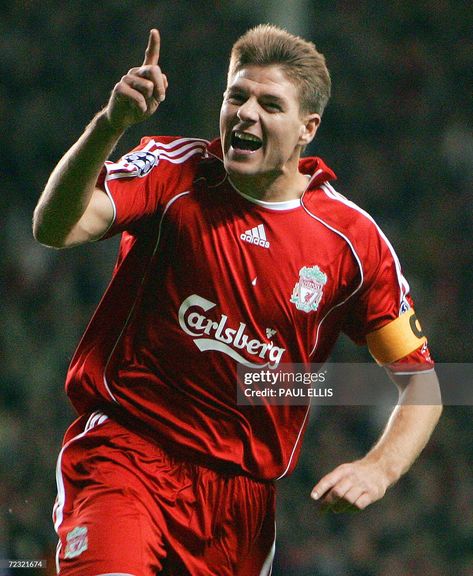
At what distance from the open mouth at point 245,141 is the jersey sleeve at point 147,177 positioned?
0.13 meters

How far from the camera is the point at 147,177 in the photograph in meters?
3.36

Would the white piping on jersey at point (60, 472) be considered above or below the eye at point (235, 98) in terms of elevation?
below

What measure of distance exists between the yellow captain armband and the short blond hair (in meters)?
0.77

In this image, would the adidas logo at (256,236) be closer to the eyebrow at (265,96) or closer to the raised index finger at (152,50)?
the eyebrow at (265,96)

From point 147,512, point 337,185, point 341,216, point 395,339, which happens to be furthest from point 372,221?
point 337,185

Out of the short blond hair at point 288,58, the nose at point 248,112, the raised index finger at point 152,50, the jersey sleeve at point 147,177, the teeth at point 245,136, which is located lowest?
the jersey sleeve at point 147,177

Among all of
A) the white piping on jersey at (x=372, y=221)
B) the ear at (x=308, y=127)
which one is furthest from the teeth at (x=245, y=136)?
the white piping on jersey at (x=372, y=221)

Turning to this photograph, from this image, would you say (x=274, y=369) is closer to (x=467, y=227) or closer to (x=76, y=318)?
(x=76, y=318)

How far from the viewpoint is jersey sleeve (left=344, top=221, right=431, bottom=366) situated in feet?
12.0

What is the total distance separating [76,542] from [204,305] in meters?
0.80

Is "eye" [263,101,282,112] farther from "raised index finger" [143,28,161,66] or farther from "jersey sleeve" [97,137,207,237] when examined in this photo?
"raised index finger" [143,28,161,66]

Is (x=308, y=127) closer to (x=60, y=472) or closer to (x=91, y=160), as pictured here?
(x=91, y=160)

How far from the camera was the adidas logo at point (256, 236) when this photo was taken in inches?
138

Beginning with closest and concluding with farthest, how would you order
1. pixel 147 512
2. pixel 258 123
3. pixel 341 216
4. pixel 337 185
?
1. pixel 147 512
2. pixel 258 123
3. pixel 341 216
4. pixel 337 185
